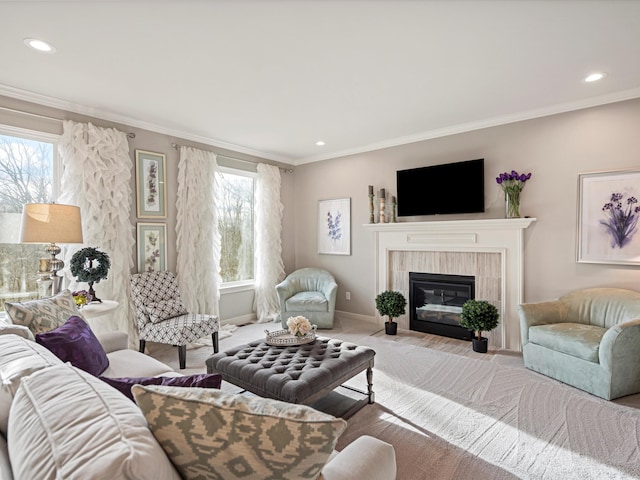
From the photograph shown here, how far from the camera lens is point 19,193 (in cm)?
314

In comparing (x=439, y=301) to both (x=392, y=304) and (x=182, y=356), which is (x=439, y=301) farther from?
(x=182, y=356)

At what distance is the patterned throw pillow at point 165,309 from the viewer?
138 inches

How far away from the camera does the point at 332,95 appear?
3.20 meters

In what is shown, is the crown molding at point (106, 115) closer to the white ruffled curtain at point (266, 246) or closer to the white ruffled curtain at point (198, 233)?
the white ruffled curtain at point (198, 233)

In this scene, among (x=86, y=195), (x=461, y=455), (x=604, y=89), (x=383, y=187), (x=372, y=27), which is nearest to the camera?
(x=461, y=455)

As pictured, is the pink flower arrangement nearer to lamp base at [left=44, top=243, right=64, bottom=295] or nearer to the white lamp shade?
the white lamp shade

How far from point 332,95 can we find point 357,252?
2.59m

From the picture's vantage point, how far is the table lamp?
8.21 feet

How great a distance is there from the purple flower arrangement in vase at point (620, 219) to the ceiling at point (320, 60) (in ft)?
3.34

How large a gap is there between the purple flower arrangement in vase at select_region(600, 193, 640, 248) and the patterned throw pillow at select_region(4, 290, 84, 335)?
4.71 metres

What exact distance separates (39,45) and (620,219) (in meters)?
5.10

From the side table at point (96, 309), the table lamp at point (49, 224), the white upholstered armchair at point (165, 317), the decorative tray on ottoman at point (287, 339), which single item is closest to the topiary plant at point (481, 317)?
the decorative tray on ottoman at point (287, 339)

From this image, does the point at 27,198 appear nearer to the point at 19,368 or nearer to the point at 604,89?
the point at 19,368

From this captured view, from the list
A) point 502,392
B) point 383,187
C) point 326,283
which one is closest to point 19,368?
point 502,392
